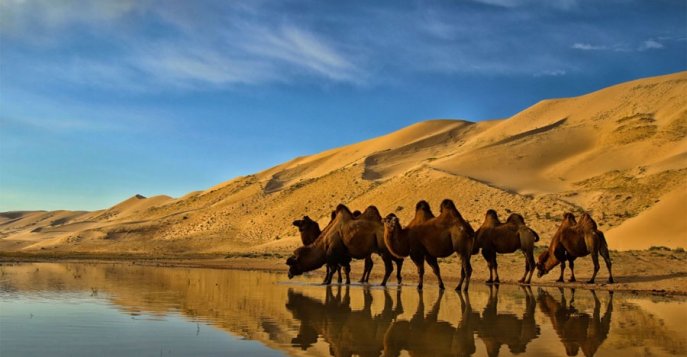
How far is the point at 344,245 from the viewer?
19594 millimetres

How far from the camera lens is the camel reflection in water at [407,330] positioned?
862 centimetres

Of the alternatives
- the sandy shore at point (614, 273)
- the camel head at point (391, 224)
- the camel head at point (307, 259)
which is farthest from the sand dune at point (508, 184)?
the camel head at point (307, 259)

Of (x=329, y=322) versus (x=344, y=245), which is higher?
(x=344, y=245)

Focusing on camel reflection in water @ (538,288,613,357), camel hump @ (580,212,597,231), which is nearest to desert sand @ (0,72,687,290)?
camel hump @ (580,212,597,231)

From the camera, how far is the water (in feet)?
27.9

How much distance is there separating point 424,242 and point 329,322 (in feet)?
24.5

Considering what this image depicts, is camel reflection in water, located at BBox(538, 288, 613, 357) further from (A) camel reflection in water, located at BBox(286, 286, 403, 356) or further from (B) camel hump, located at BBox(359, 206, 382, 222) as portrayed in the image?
(B) camel hump, located at BBox(359, 206, 382, 222)

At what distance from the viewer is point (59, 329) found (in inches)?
380

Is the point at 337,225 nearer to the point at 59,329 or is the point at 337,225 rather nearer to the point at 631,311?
the point at 631,311

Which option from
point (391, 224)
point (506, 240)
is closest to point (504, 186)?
point (506, 240)

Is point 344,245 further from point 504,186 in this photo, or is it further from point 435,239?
point 504,186

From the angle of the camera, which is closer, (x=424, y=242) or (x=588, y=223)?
(x=424, y=242)

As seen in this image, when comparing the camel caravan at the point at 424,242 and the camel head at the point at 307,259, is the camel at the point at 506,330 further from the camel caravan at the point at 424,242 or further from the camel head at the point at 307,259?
the camel head at the point at 307,259

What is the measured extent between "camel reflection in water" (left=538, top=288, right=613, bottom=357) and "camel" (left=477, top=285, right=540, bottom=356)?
15.2 inches
